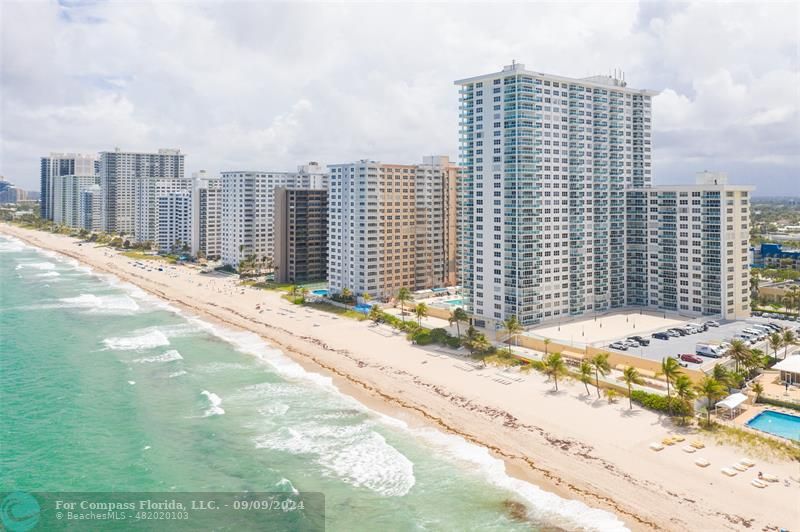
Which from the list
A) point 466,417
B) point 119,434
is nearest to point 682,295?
point 466,417

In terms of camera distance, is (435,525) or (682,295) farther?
(682,295)

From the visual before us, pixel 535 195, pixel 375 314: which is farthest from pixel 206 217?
pixel 535 195

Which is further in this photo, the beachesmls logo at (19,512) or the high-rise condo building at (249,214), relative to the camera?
the high-rise condo building at (249,214)

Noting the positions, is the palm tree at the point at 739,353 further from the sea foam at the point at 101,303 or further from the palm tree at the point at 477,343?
the sea foam at the point at 101,303

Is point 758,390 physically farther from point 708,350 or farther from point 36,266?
point 36,266

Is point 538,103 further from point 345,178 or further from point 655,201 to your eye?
point 345,178

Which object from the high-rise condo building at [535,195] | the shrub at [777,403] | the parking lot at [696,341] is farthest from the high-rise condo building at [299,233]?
the shrub at [777,403]

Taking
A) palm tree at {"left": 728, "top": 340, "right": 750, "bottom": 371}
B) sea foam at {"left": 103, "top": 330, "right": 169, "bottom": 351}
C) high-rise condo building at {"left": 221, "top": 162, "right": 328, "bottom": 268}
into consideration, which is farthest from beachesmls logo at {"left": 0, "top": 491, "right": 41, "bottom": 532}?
high-rise condo building at {"left": 221, "top": 162, "right": 328, "bottom": 268}

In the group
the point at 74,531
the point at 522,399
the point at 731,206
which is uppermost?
the point at 731,206
